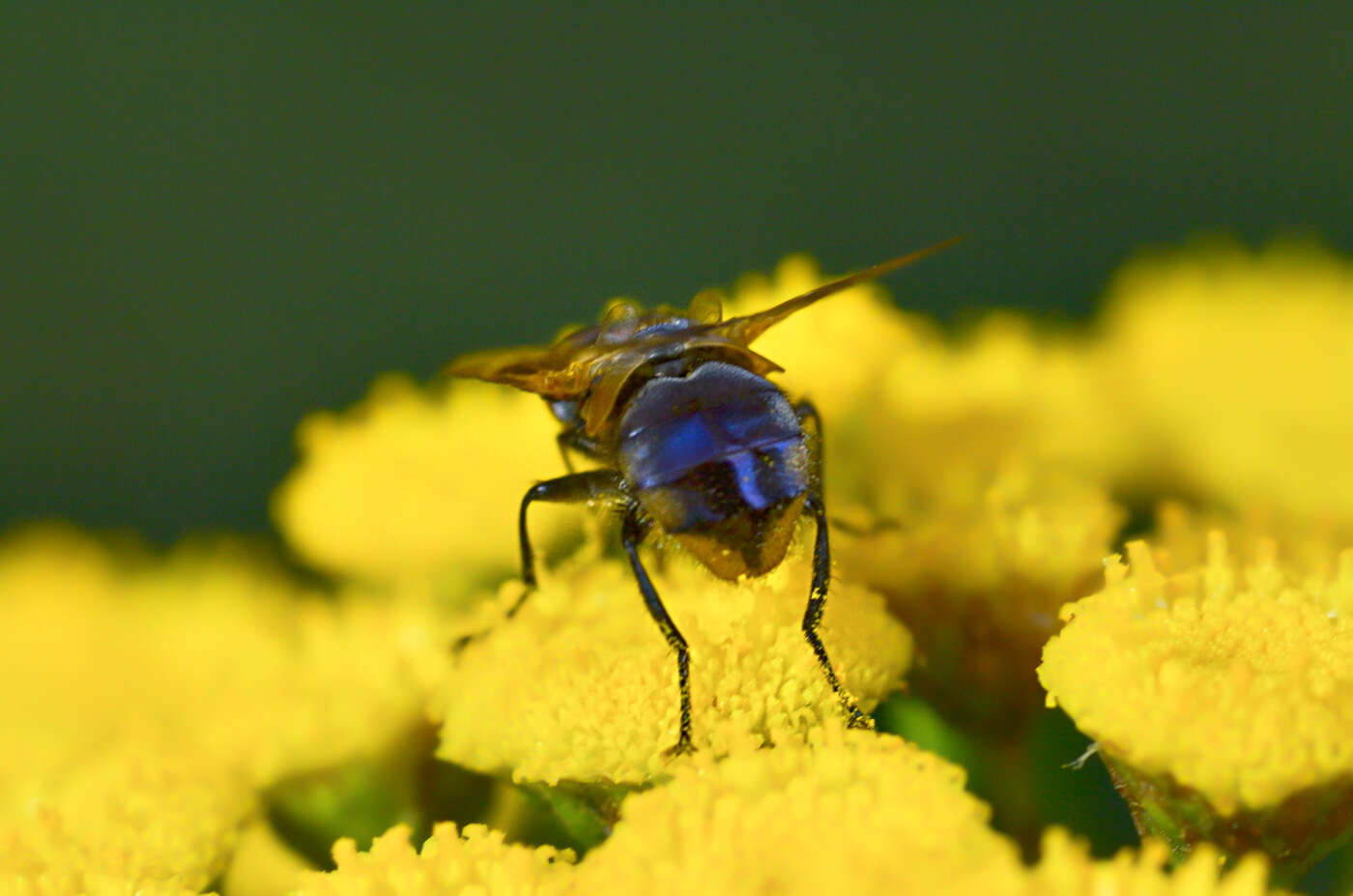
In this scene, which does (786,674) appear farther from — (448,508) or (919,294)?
(919,294)

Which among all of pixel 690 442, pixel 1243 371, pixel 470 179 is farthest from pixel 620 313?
pixel 470 179

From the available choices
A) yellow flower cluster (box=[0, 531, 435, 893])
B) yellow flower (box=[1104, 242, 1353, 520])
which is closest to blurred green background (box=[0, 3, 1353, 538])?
yellow flower cluster (box=[0, 531, 435, 893])

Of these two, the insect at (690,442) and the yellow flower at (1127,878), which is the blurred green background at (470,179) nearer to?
the insect at (690,442)

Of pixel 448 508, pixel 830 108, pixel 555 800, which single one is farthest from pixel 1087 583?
pixel 830 108

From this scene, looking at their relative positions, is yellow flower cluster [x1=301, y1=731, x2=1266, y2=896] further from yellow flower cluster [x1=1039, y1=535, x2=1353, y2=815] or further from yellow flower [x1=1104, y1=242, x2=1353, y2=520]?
yellow flower [x1=1104, y1=242, x2=1353, y2=520]

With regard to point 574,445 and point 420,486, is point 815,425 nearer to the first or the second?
point 574,445

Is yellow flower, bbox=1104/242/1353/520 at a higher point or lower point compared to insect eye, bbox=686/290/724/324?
lower

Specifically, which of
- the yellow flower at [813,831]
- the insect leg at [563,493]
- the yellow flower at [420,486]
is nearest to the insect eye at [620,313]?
the insect leg at [563,493]
